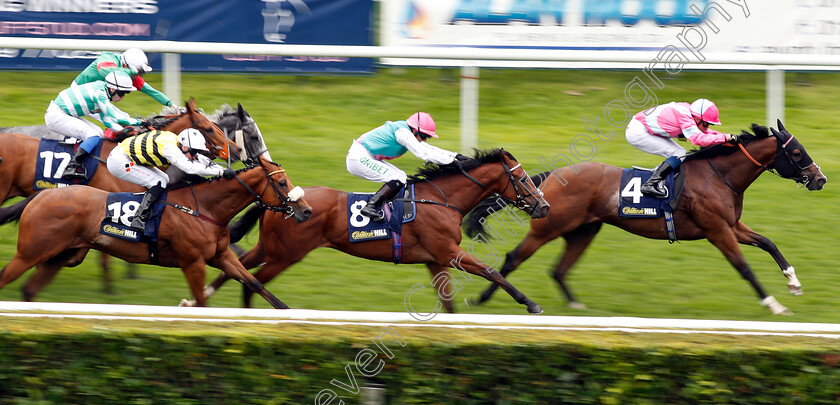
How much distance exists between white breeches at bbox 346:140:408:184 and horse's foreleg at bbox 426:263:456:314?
569mm

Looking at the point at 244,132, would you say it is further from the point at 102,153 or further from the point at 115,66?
the point at 115,66

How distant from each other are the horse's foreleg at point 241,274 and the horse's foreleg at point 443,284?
0.93 meters

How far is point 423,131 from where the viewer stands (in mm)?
6043

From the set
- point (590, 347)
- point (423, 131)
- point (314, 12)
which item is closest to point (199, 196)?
point (423, 131)

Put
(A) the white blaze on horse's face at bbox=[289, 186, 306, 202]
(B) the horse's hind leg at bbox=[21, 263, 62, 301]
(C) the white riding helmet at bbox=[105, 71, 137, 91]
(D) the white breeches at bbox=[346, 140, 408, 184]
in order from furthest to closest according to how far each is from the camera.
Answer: (C) the white riding helmet at bbox=[105, 71, 137, 91] → (D) the white breeches at bbox=[346, 140, 408, 184] → (B) the horse's hind leg at bbox=[21, 263, 62, 301] → (A) the white blaze on horse's face at bbox=[289, 186, 306, 202]

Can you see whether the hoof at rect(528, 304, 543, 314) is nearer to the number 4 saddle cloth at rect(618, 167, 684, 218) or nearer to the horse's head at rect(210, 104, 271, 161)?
the number 4 saddle cloth at rect(618, 167, 684, 218)

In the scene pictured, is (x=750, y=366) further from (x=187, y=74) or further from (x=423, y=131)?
(x=187, y=74)

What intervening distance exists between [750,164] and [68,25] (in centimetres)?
588

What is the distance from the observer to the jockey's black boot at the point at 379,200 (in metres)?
5.86

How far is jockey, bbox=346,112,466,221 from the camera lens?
594 centimetres

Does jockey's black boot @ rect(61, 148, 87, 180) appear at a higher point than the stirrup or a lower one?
higher

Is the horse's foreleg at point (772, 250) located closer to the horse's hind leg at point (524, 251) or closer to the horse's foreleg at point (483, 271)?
the horse's hind leg at point (524, 251)

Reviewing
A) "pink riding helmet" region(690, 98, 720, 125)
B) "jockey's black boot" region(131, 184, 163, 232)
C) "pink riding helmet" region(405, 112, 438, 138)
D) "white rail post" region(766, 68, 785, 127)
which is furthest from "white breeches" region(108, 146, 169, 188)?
"white rail post" region(766, 68, 785, 127)

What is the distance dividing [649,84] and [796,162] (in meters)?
2.97
